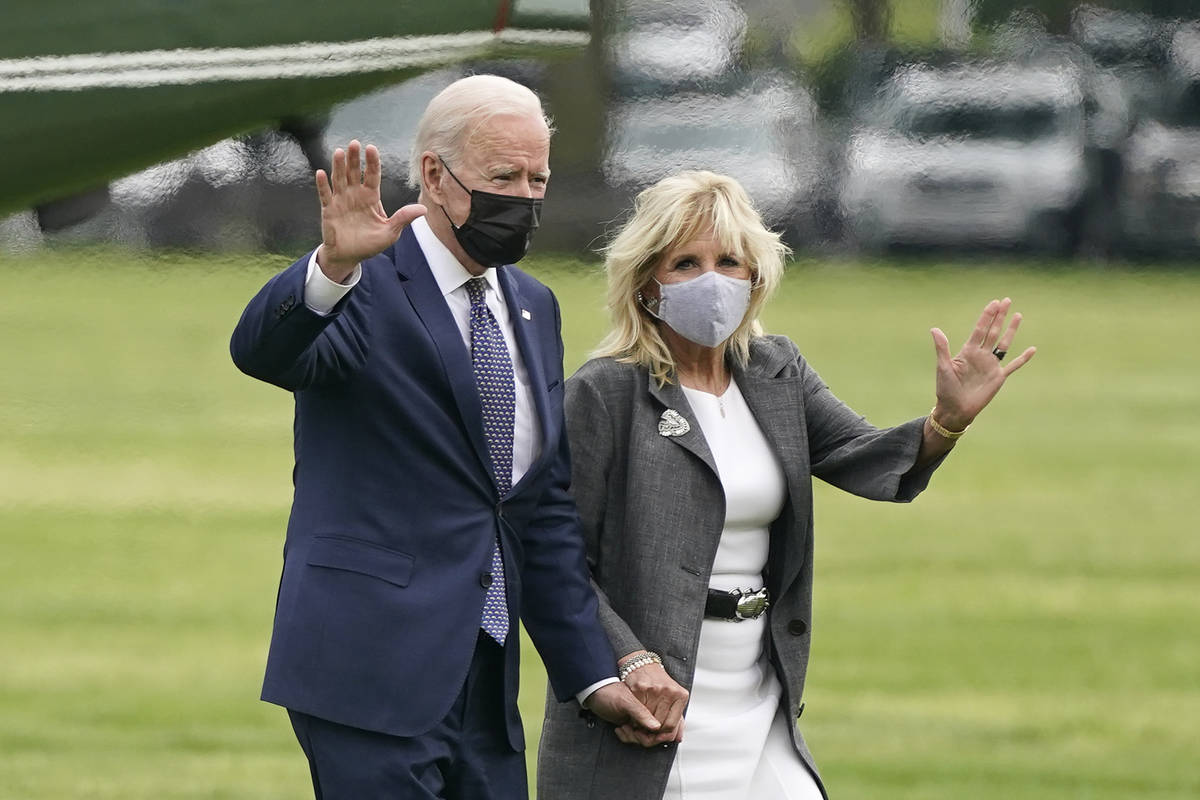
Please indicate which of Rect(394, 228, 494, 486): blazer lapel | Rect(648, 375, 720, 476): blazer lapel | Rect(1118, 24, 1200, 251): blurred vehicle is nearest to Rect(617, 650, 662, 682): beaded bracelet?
Rect(648, 375, 720, 476): blazer lapel

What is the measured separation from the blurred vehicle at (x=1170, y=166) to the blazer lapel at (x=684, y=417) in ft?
52.8

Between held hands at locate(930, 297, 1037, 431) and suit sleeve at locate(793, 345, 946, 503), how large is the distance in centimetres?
8

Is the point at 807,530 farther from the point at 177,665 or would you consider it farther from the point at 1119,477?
the point at 1119,477

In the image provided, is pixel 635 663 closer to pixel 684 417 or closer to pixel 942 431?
pixel 684 417

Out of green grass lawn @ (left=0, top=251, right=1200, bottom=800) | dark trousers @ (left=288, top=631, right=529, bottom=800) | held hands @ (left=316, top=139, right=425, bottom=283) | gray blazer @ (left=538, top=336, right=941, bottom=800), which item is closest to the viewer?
held hands @ (left=316, top=139, right=425, bottom=283)

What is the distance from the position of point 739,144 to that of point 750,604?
13165mm

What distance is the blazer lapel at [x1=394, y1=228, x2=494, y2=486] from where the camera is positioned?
10.7ft

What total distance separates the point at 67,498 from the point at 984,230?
958 centimetres

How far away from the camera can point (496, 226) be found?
3.30 m

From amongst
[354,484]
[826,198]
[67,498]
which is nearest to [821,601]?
[67,498]

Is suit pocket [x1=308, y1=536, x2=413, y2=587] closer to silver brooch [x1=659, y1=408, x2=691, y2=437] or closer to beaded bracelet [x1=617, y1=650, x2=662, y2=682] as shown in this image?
beaded bracelet [x1=617, y1=650, x2=662, y2=682]

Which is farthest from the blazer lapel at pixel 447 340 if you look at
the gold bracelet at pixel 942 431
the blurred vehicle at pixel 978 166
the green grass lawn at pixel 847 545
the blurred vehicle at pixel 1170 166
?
the blurred vehicle at pixel 1170 166

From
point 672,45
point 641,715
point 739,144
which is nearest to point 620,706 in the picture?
point 641,715

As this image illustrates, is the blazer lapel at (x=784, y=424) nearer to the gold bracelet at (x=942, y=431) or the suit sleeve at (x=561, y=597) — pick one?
the gold bracelet at (x=942, y=431)
